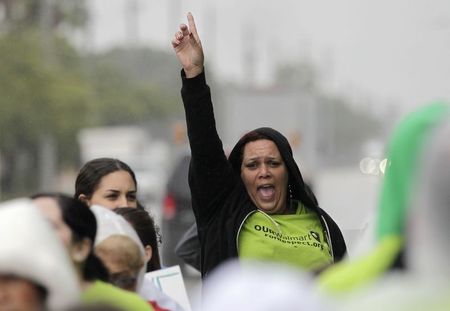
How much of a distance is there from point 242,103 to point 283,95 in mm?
985

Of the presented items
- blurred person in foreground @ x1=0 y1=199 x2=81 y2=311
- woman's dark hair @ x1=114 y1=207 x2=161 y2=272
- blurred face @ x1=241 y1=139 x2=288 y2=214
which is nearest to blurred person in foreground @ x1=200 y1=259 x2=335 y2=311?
blurred person in foreground @ x1=0 y1=199 x2=81 y2=311

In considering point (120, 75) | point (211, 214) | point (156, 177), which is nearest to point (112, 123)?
point (120, 75)

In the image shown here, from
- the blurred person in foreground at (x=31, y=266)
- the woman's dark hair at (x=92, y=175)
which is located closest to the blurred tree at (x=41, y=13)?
the woman's dark hair at (x=92, y=175)

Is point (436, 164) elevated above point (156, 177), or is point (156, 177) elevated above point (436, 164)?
point (436, 164)

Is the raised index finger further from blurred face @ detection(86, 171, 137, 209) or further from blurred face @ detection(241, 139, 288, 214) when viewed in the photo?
blurred face @ detection(86, 171, 137, 209)

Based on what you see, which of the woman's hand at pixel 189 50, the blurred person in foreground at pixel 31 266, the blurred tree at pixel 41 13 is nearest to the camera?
the blurred person in foreground at pixel 31 266

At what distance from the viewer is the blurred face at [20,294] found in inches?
124

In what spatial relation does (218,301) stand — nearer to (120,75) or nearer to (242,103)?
(242,103)

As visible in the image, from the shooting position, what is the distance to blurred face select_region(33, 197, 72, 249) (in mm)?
3561

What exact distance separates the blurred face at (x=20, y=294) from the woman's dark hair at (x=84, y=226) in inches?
17.0

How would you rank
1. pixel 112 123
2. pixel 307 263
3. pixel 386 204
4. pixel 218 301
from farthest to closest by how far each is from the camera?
pixel 112 123, pixel 307 263, pixel 386 204, pixel 218 301

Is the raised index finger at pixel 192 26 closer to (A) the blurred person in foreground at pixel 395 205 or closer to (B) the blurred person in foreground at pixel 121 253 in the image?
(B) the blurred person in foreground at pixel 121 253

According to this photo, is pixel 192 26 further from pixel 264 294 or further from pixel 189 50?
pixel 264 294

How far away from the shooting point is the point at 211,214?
5633 mm
